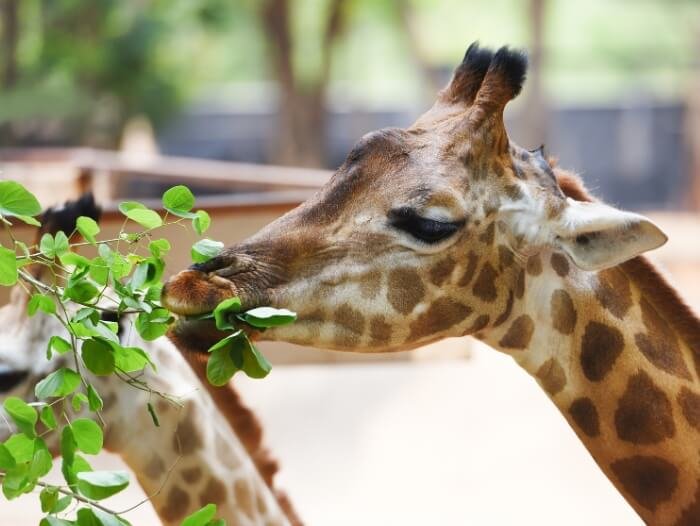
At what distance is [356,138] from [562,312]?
20.6 metres

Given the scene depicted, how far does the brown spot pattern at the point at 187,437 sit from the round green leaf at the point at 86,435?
43.9 inches

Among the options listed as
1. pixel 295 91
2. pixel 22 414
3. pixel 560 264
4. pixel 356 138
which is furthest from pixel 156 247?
pixel 356 138

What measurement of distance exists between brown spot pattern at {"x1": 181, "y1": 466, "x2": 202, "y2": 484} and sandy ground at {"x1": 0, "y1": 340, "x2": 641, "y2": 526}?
176cm

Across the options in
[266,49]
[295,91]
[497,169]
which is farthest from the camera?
[266,49]

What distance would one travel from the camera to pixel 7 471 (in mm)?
2102

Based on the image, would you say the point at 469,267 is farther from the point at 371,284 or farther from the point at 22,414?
the point at 22,414

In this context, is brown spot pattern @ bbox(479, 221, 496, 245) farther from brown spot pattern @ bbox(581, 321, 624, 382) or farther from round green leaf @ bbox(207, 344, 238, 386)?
round green leaf @ bbox(207, 344, 238, 386)

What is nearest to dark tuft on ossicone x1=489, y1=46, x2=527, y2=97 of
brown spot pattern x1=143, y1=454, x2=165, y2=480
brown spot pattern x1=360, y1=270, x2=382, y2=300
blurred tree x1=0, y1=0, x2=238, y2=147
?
brown spot pattern x1=360, y1=270, x2=382, y2=300

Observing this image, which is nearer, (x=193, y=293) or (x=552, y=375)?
(x=193, y=293)

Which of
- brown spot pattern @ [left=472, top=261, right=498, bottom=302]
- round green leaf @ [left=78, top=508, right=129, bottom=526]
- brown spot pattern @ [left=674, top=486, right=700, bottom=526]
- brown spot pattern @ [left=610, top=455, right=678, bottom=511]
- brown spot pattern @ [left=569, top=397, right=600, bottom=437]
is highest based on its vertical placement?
brown spot pattern @ [left=472, top=261, right=498, bottom=302]

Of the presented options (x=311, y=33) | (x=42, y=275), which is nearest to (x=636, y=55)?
(x=311, y=33)

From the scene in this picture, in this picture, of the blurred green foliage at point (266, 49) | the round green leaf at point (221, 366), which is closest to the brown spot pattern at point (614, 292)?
the round green leaf at point (221, 366)

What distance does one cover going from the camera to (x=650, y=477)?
2721 millimetres

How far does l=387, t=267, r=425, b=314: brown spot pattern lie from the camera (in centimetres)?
261
